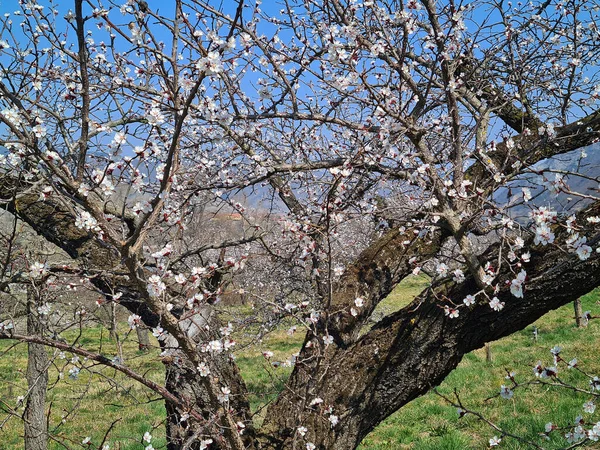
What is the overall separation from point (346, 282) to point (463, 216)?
0.89 m

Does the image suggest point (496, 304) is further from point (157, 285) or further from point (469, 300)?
point (157, 285)

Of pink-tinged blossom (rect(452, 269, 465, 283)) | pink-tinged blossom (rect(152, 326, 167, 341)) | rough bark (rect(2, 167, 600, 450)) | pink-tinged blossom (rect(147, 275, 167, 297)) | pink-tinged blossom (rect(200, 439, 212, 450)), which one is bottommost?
pink-tinged blossom (rect(200, 439, 212, 450))

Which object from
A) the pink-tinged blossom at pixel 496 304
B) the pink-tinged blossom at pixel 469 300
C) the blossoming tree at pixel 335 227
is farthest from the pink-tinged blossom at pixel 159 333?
the pink-tinged blossom at pixel 496 304

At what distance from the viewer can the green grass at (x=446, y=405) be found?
207 inches

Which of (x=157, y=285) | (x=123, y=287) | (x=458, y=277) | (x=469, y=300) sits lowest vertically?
(x=469, y=300)

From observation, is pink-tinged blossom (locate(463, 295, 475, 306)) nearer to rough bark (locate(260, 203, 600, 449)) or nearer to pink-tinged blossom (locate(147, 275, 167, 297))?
rough bark (locate(260, 203, 600, 449))

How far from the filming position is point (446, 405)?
681cm

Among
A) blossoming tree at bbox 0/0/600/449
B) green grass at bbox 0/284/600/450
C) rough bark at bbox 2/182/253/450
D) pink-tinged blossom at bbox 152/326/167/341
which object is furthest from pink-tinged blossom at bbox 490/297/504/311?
pink-tinged blossom at bbox 152/326/167/341

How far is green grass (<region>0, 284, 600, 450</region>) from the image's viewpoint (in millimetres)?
5262

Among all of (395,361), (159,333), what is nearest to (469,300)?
(395,361)

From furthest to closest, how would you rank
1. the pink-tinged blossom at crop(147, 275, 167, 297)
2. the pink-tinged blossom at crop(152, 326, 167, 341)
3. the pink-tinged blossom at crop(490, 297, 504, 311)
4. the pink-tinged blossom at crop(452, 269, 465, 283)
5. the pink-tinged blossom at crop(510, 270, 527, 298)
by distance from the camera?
the pink-tinged blossom at crop(452, 269, 465, 283) → the pink-tinged blossom at crop(152, 326, 167, 341) → the pink-tinged blossom at crop(490, 297, 504, 311) → the pink-tinged blossom at crop(510, 270, 527, 298) → the pink-tinged blossom at crop(147, 275, 167, 297)

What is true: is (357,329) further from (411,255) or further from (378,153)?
(378,153)

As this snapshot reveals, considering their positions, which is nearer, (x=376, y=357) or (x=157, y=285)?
(x=157, y=285)

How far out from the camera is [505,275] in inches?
104
